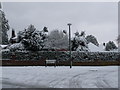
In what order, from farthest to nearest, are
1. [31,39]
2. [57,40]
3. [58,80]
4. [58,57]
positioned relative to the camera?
[57,40] < [31,39] < [58,57] < [58,80]

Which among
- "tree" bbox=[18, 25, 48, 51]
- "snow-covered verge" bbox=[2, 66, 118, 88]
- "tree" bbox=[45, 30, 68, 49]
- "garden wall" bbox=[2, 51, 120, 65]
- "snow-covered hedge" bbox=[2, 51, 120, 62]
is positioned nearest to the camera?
"snow-covered verge" bbox=[2, 66, 118, 88]

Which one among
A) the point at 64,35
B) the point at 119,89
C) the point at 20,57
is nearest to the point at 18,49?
the point at 20,57

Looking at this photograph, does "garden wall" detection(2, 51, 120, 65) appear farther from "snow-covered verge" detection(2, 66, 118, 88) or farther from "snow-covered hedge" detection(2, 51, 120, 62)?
"snow-covered verge" detection(2, 66, 118, 88)

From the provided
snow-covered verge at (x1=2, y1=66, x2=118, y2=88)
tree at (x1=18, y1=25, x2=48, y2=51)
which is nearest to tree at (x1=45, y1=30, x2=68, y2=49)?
tree at (x1=18, y1=25, x2=48, y2=51)

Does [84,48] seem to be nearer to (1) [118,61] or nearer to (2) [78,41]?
(2) [78,41]

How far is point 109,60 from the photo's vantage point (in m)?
40.1

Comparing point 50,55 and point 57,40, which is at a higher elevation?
point 57,40

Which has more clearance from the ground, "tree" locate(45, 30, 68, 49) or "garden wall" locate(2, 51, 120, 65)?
"tree" locate(45, 30, 68, 49)

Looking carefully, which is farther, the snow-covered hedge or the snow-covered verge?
the snow-covered hedge

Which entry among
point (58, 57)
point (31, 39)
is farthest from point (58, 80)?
point (31, 39)

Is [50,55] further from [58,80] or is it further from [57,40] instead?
[58,80]

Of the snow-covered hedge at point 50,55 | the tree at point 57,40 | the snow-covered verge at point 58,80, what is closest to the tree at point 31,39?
the snow-covered hedge at point 50,55

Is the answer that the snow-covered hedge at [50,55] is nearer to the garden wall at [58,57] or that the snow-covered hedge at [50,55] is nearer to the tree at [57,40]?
the garden wall at [58,57]

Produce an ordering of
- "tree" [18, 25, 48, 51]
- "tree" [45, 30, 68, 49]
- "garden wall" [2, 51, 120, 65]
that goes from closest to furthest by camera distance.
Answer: "garden wall" [2, 51, 120, 65] < "tree" [18, 25, 48, 51] < "tree" [45, 30, 68, 49]
